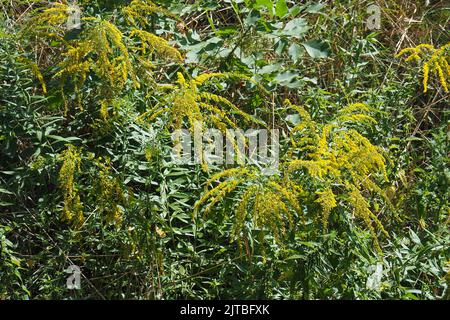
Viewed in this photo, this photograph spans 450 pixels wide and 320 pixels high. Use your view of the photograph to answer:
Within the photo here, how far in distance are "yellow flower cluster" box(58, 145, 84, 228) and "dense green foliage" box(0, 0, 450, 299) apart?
0.04ft

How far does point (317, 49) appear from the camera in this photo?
4.32 metres

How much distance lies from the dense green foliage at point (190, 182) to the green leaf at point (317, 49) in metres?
0.05

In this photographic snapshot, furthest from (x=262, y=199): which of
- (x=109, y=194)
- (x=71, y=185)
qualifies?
(x=71, y=185)

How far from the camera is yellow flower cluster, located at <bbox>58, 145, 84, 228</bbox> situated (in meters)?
3.44

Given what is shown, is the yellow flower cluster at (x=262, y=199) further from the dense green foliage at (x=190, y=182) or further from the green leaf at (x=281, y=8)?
the green leaf at (x=281, y=8)

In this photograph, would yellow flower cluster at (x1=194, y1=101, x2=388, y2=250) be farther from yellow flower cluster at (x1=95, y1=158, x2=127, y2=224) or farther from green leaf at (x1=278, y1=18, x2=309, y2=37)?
green leaf at (x1=278, y1=18, x2=309, y2=37)

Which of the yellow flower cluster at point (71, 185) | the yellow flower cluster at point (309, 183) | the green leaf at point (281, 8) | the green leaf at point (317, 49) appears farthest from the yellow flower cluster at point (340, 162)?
the yellow flower cluster at point (71, 185)

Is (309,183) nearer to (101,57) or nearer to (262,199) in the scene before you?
(262,199)

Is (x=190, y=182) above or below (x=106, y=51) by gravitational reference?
below

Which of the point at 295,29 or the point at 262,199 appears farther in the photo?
the point at 295,29

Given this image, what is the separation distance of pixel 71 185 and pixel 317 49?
1535 mm

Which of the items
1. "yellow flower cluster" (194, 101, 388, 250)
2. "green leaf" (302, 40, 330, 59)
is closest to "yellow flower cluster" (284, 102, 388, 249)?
"yellow flower cluster" (194, 101, 388, 250)
